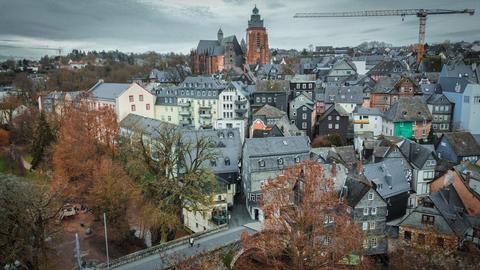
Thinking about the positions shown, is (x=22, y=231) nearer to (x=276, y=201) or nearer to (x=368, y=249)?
(x=276, y=201)

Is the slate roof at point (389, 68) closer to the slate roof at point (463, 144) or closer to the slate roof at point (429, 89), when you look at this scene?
the slate roof at point (429, 89)

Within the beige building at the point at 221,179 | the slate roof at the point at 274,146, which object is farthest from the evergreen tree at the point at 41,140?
the slate roof at the point at 274,146

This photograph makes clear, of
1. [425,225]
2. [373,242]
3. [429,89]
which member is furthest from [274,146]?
[429,89]

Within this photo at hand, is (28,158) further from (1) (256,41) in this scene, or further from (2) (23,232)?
(1) (256,41)

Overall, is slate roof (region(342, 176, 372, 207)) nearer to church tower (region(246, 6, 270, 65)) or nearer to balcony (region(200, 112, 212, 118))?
balcony (region(200, 112, 212, 118))

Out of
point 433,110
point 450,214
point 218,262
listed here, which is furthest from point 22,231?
point 433,110

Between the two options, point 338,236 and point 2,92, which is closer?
point 338,236
